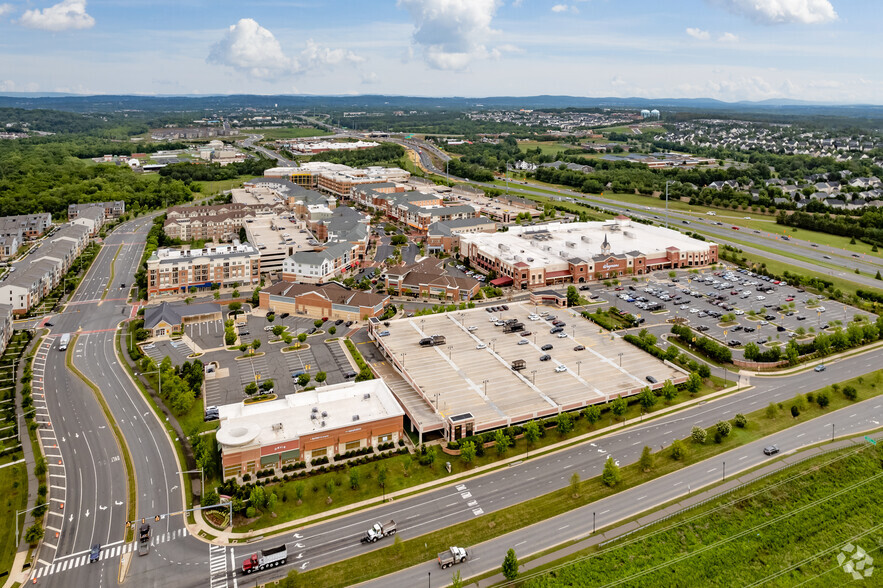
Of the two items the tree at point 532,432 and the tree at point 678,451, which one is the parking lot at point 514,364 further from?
the tree at point 678,451

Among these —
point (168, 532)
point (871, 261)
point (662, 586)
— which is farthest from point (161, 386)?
point (871, 261)

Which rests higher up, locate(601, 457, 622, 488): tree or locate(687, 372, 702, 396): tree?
locate(687, 372, 702, 396): tree

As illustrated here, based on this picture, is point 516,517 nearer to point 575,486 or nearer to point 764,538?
point 575,486

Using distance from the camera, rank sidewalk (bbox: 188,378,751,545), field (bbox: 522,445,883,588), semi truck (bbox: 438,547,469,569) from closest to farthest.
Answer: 1. semi truck (bbox: 438,547,469,569)
2. field (bbox: 522,445,883,588)
3. sidewalk (bbox: 188,378,751,545)

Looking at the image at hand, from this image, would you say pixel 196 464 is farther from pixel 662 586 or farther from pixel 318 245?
pixel 318 245

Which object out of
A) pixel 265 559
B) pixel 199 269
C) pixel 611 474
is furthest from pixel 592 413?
pixel 199 269

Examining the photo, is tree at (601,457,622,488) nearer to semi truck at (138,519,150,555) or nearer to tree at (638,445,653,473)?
tree at (638,445,653,473)

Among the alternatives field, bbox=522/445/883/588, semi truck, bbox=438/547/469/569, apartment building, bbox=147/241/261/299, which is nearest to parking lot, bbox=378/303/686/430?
semi truck, bbox=438/547/469/569

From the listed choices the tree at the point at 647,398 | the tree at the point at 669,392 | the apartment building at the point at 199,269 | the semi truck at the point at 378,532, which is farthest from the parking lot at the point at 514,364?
the apartment building at the point at 199,269
